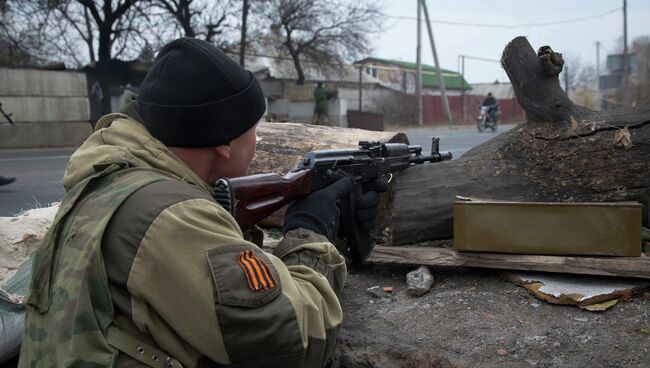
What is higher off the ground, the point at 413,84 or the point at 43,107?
the point at 413,84

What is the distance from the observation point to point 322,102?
24641 millimetres

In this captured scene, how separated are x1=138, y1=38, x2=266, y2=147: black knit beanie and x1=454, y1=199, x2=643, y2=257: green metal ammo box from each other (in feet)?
6.30

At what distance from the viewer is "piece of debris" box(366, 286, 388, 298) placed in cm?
324

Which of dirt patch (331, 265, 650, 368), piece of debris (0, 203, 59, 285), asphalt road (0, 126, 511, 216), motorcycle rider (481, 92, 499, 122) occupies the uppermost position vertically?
motorcycle rider (481, 92, 499, 122)

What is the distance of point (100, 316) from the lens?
129 cm

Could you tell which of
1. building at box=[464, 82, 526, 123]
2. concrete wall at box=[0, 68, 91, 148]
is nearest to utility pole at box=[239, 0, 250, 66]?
concrete wall at box=[0, 68, 91, 148]

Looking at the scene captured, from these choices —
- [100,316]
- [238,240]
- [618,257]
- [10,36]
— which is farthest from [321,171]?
[10,36]

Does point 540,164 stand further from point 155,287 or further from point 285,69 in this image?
point 285,69

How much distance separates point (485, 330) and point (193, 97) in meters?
1.83

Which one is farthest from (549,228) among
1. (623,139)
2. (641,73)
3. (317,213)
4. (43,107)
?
(641,73)

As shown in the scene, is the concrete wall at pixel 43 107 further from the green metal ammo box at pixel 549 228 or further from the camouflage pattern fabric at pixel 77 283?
the camouflage pattern fabric at pixel 77 283

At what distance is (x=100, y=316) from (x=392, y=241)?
257 cm

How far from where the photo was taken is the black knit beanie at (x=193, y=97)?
4.92ft

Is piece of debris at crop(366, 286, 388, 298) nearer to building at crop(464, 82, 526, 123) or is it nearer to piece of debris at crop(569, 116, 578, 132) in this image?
piece of debris at crop(569, 116, 578, 132)
